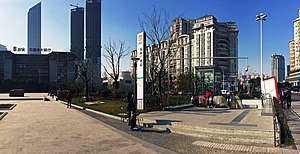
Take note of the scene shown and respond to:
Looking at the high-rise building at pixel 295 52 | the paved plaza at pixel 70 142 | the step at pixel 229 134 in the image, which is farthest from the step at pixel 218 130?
the high-rise building at pixel 295 52

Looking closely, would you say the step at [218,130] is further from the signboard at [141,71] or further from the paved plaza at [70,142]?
the signboard at [141,71]

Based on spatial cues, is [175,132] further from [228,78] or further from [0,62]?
[0,62]

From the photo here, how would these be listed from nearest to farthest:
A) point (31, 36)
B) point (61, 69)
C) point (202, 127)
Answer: point (202, 127), point (61, 69), point (31, 36)

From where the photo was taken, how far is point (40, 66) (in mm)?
103625

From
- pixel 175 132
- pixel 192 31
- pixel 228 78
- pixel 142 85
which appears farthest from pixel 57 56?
pixel 175 132

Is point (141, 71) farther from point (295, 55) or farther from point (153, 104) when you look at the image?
point (295, 55)

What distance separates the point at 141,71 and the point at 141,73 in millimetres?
151

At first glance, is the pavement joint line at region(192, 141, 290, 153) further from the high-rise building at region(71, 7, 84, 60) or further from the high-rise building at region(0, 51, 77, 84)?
the high-rise building at region(0, 51, 77, 84)

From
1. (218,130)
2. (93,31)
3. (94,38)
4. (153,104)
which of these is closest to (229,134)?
(218,130)

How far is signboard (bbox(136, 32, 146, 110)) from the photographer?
17.2 metres

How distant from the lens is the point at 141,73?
17.5 metres

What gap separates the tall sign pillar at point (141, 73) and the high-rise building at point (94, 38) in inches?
1104

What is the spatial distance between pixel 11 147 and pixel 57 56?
98.4 m

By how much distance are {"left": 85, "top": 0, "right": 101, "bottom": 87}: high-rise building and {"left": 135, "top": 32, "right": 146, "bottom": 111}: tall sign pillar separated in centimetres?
2805
